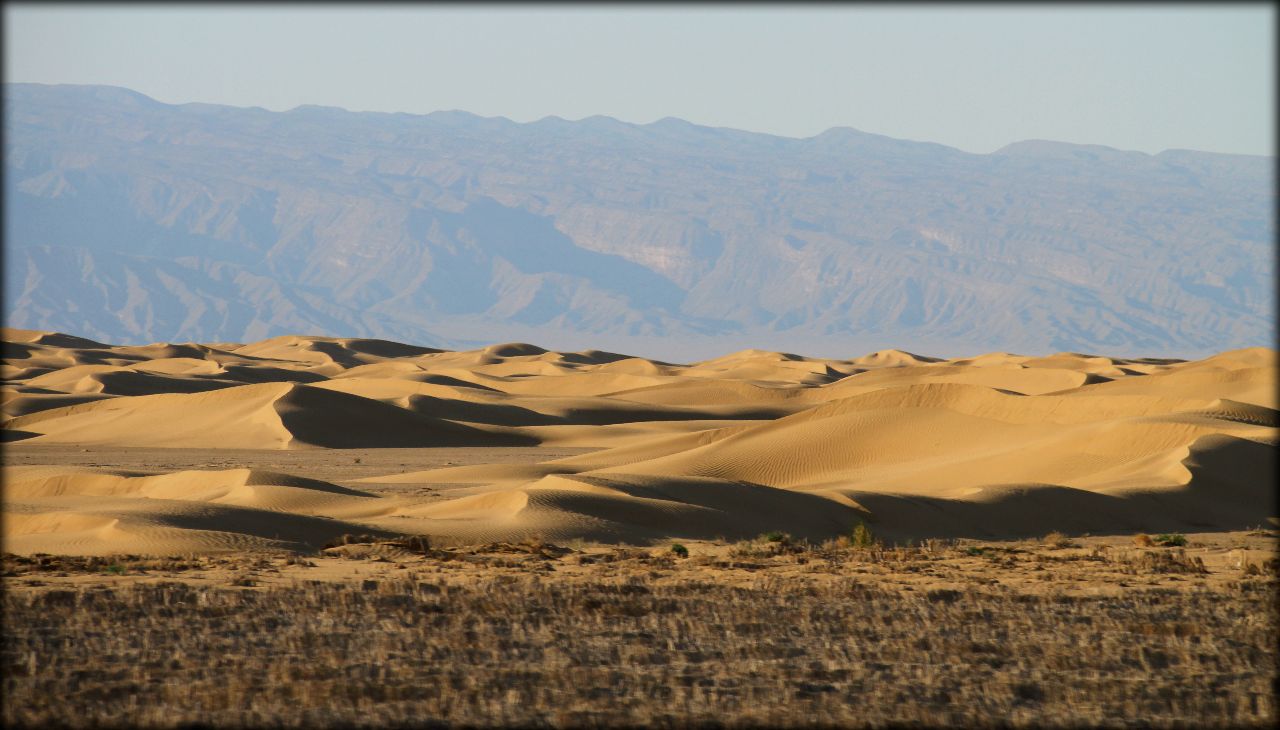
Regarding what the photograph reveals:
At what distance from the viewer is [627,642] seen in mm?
13578

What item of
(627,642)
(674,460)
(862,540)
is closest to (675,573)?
(862,540)

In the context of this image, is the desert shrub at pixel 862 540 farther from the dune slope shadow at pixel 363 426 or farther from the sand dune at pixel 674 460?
the dune slope shadow at pixel 363 426

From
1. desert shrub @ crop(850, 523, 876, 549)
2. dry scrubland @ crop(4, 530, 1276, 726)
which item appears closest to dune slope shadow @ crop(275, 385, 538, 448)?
desert shrub @ crop(850, 523, 876, 549)

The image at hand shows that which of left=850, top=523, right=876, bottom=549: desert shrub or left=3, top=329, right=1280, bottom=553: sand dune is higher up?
left=850, top=523, right=876, bottom=549: desert shrub

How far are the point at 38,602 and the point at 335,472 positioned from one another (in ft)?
72.7

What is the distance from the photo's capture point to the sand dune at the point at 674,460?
23766 mm

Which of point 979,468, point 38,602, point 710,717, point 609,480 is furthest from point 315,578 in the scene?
point 979,468

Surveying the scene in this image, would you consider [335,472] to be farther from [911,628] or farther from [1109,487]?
[911,628]

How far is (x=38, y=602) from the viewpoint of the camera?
14.9 meters

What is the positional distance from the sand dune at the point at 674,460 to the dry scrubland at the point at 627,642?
14.6 feet

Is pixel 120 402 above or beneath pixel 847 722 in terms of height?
beneath

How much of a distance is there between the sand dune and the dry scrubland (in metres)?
4.44

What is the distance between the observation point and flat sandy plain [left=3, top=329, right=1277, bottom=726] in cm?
1158

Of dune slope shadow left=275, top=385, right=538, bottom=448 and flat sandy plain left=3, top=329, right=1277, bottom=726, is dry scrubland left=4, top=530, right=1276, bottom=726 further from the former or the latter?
dune slope shadow left=275, top=385, right=538, bottom=448
